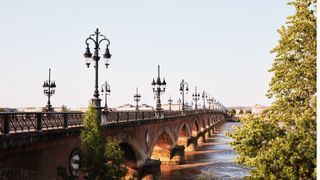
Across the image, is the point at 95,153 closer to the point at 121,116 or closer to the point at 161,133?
the point at 121,116

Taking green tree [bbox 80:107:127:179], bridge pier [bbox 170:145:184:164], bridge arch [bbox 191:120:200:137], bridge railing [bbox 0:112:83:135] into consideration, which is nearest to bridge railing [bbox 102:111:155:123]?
bridge railing [bbox 0:112:83:135]

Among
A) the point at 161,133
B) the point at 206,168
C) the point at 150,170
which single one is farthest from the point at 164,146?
the point at 150,170

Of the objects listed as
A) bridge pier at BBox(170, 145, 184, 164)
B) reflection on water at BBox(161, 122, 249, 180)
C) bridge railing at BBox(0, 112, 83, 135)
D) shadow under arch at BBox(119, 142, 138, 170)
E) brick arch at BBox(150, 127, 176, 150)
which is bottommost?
reflection on water at BBox(161, 122, 249, 180)

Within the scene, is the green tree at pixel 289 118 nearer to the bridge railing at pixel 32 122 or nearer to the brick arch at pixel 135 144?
the bridge railing at pixel 32 122

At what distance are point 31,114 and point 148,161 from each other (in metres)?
20.5

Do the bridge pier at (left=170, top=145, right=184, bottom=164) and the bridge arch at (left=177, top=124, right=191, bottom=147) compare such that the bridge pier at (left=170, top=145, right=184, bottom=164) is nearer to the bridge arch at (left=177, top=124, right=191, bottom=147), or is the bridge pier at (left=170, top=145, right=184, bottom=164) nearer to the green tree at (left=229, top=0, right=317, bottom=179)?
the bridge arch at (left=177, top=124, right=191, bottom=147)

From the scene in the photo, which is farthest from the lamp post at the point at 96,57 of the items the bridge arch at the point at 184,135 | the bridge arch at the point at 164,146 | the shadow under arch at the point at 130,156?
the bridge arch at the point at 184,135

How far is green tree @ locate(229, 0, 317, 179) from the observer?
40.8ft

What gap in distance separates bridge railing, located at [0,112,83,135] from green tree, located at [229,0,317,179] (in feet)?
22.6

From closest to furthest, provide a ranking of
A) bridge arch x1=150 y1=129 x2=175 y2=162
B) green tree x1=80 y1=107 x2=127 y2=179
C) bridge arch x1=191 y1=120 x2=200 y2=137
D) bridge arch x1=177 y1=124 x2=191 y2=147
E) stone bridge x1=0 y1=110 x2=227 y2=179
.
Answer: stone bridge x1=0 y1=110 x2=227 y2=179 → green tree x1=80 y1=107 x2=127 y2=179 → bridge arch x1=150 y1=129 x2=175 y2=162 → bridge arch x1=177 y1=124 x2=191 y2=147 → bridge arch x1=191 y1=120 x2=200 y2=137

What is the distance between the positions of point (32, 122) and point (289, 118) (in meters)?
8.96

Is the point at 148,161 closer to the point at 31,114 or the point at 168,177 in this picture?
the point at 168,177

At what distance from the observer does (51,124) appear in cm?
1536

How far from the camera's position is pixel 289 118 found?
13938mm
